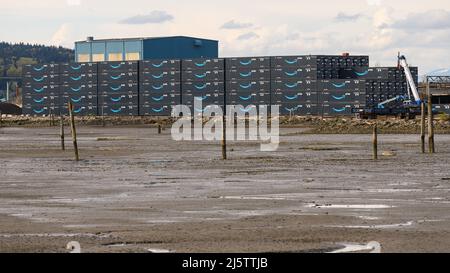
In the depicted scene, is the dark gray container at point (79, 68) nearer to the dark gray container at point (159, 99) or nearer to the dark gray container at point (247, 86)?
the dark gray container at point (159, 99)

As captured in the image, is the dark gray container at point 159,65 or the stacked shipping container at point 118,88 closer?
the dark gray container at point 159,65

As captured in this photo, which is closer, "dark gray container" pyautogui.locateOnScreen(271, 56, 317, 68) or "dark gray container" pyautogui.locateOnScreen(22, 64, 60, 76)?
"dark gray container" pyautogui.locateOnScreen(271, 56, 317, 68)

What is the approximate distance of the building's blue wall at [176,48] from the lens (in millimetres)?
102062

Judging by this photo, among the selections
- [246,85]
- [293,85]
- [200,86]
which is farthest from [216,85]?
[293,85]

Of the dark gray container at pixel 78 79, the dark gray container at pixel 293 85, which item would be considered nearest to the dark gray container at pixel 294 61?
the dark gray container at pixel 293 85

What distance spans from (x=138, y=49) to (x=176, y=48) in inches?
192

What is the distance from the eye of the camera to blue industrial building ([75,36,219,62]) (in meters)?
101

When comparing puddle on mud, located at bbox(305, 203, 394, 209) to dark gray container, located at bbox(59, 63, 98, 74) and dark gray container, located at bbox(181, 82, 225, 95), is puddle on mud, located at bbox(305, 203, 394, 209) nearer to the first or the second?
dark gray container, located at bbox(181, 82, 225, 95)

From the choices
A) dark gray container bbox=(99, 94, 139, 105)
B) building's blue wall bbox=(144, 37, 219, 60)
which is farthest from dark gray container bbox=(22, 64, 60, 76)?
building's blue wall bbox=(144, 37, 219, 60)

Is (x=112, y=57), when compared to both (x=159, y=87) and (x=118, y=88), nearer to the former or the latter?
(x=118, y=88)

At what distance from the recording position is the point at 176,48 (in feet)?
342
